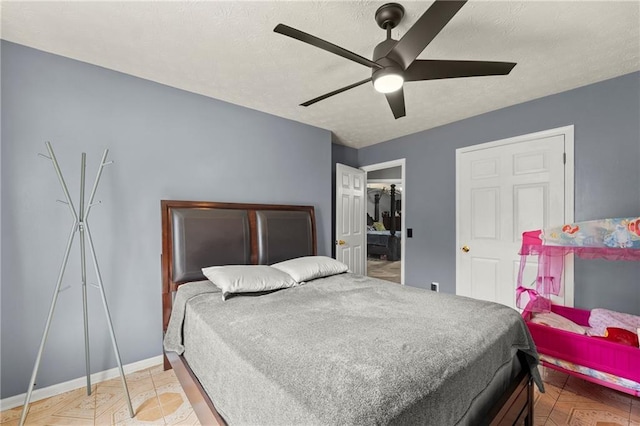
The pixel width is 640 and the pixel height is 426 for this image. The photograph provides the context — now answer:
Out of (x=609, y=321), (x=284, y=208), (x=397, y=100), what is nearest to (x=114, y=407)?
(x=284, y=208)

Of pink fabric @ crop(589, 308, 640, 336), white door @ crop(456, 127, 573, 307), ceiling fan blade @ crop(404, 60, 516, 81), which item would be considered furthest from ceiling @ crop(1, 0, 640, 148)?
pink fabric @ crop(589, 308, 640, 336)

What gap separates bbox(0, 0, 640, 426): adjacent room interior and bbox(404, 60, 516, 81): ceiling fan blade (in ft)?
0.05

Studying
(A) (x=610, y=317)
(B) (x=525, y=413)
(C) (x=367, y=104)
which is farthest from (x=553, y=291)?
(C) (x=367, y=104)

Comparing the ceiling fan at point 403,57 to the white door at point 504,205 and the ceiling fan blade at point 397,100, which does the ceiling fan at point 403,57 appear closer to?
the ceiling fan blade at point 397,100

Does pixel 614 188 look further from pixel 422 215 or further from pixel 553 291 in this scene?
pixel 422 215

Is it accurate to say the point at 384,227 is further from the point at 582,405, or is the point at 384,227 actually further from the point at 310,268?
the point at 582,405

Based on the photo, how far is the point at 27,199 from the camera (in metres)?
1.94

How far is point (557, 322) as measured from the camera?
2.19m

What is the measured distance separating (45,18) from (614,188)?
441 centimetres

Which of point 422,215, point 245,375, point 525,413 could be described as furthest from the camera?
point 422,215

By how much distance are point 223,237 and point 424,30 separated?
7.33 ft

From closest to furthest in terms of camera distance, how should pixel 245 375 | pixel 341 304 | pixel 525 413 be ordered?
pixel 245 375 → pixel 525 413 → pixel 341 304

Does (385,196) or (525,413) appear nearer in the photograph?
(525,413)

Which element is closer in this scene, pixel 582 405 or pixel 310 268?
pixel 582 405
